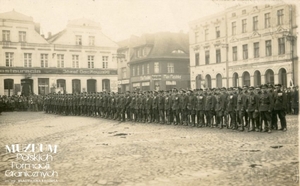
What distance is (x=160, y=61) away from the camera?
145 ft

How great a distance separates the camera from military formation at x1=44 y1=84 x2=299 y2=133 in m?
12.0

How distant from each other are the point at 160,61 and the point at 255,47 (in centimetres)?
1465

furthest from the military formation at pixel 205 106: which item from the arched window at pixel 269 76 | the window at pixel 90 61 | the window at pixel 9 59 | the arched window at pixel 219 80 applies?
the arched window at pixel 219 80

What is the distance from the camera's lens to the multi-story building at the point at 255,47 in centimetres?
2828

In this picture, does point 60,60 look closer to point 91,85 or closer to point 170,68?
point 91,85

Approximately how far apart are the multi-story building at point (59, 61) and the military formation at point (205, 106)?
1192cm

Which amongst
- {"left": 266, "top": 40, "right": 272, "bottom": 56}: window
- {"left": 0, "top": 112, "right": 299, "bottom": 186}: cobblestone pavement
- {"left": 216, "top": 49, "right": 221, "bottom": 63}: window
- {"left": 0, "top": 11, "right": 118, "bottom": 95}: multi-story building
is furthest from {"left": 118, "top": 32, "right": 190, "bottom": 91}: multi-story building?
{"left": 0, "top": 112, "right": 299, "bottom": 186}: cobblestone pavement

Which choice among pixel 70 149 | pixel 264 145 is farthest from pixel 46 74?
pixel 264 145

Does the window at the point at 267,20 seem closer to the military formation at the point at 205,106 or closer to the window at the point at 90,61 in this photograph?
the military formation at the point at 205,106

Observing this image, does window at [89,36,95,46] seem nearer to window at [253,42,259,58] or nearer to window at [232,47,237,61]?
window at [232,47,237,61]

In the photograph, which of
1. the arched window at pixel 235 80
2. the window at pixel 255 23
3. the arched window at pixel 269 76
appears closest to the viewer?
the arched window at pixel 269 76

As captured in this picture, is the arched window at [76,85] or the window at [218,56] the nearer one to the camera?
the window at [218,56]

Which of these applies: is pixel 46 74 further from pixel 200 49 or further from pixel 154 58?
pixel 200 49

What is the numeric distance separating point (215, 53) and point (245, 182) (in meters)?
33.0
